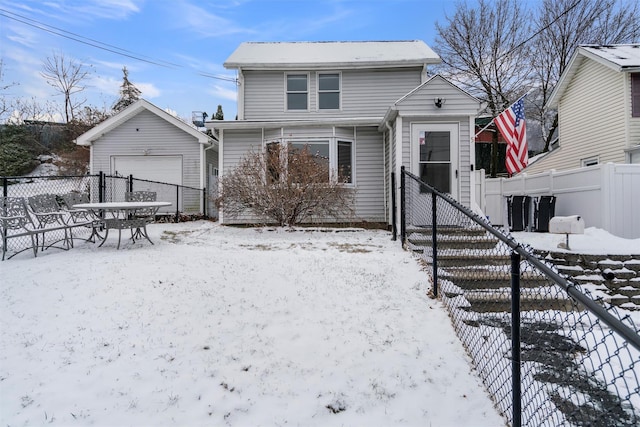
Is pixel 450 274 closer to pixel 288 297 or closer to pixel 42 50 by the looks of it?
pixel 288 297

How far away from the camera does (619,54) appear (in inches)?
448

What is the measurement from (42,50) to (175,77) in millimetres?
6899

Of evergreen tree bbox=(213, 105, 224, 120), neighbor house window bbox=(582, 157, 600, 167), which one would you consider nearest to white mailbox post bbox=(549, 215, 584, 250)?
neighbor house window bbox=(582, 157, 600, 167)

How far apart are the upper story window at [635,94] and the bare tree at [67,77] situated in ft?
85.7

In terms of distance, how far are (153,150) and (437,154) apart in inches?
405

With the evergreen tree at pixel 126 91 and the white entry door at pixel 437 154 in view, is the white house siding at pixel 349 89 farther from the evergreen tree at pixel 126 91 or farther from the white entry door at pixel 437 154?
the evergreen tree at pixel 126 91

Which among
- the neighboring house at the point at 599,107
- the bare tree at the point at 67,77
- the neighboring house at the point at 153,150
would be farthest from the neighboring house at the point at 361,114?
the bare tree at the point at 67,77

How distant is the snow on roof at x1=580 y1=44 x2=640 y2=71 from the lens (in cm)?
1041

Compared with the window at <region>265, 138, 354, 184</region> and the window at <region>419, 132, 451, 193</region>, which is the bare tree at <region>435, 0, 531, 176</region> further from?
the window at <region>419, 132, 451, 193</region>

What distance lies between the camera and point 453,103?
26.6 ft

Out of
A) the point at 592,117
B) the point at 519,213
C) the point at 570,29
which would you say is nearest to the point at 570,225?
the point at 519,213

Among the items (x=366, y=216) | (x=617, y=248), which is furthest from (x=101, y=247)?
(x=617, y=248)

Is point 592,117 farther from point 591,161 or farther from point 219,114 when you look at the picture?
point 219,114

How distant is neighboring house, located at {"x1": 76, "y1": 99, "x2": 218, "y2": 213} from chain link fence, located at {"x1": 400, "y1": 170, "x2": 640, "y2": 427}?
10114mm
